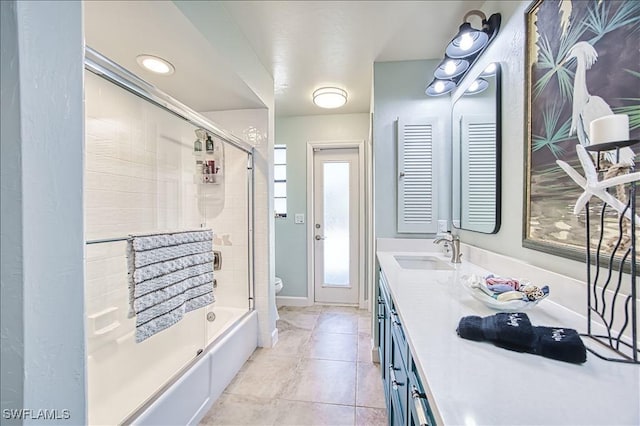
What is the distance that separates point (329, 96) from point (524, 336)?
249 cm

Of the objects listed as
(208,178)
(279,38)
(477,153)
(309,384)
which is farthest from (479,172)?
(208,178)

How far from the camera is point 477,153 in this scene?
5.31 ft

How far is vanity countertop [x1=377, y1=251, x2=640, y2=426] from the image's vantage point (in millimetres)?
419

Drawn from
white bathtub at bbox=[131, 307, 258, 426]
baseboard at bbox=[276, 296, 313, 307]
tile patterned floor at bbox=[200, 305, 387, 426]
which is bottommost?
tile patterned floor at bbox=[200, 305, 387, 426]

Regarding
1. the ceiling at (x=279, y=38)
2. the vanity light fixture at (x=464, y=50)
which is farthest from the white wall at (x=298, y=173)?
the vanity light fixture at (x=464, y=50)

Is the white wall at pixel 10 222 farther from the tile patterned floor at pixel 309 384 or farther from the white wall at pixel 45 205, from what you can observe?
the tile patterned floor at pixel 309 384

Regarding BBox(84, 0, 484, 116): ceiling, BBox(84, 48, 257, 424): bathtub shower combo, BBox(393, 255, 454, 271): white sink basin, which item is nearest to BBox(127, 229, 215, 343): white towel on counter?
BBox(84, 48, 257, 424): bathtub shower combo

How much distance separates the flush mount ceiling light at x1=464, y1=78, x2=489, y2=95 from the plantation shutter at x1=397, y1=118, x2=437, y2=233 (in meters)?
0.39

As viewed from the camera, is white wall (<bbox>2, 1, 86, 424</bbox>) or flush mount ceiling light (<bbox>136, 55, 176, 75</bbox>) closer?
white wall (<bbox>2, 1, 86, 424</bbox>)

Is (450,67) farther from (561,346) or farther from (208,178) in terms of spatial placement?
(208,178)

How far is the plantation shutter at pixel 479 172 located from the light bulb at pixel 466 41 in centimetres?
39

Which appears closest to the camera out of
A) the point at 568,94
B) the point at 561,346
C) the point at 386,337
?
the point at 561,346

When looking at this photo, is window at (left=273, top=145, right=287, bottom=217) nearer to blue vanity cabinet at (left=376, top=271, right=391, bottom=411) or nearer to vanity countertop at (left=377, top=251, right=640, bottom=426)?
blue vanity cabinet at (left=376, top=271, right=391, bottom=411)

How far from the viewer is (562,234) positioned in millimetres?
910
